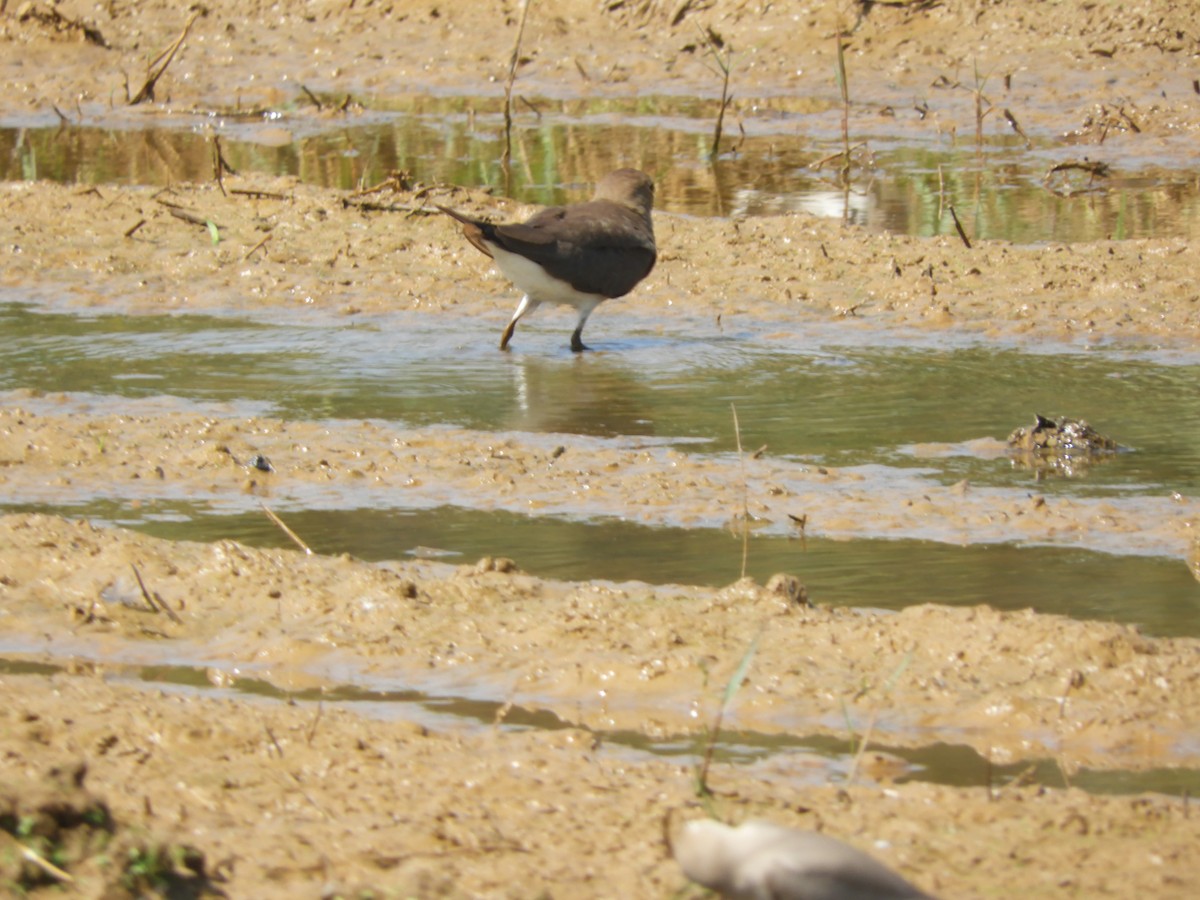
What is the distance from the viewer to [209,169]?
39.0 feet

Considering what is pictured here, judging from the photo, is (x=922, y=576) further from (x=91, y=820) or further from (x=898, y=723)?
(x=91, y=820)

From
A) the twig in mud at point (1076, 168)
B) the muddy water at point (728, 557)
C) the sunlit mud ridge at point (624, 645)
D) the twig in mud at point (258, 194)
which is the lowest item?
the muddy water at point (728, 557)

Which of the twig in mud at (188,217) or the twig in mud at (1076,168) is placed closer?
the twig in mud at (188,217)

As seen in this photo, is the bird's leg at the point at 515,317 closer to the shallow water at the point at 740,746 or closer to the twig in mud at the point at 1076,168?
the shallow water at the point at 740,746

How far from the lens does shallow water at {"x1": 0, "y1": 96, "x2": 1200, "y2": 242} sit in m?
10.2

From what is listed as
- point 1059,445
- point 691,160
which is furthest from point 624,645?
point 691,160

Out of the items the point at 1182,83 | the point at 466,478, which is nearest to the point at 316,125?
the point at 1182,83

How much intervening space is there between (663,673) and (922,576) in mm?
1084

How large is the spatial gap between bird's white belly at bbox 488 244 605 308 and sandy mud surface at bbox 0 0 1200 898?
0.35 meters

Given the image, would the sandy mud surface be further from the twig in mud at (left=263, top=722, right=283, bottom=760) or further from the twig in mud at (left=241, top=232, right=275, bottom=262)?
the twig in mud at (left=241, top=232, right=275, bottom=262)

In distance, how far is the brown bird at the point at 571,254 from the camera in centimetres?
770

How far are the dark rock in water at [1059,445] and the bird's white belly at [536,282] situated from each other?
2541 mm

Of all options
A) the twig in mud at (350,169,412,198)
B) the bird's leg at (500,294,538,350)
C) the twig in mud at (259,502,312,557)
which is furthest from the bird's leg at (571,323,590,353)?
the twig in mud at (259,502,312,557)

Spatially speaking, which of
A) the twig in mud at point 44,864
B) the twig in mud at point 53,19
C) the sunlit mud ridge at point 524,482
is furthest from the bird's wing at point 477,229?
the twig in mud at point 53,19
